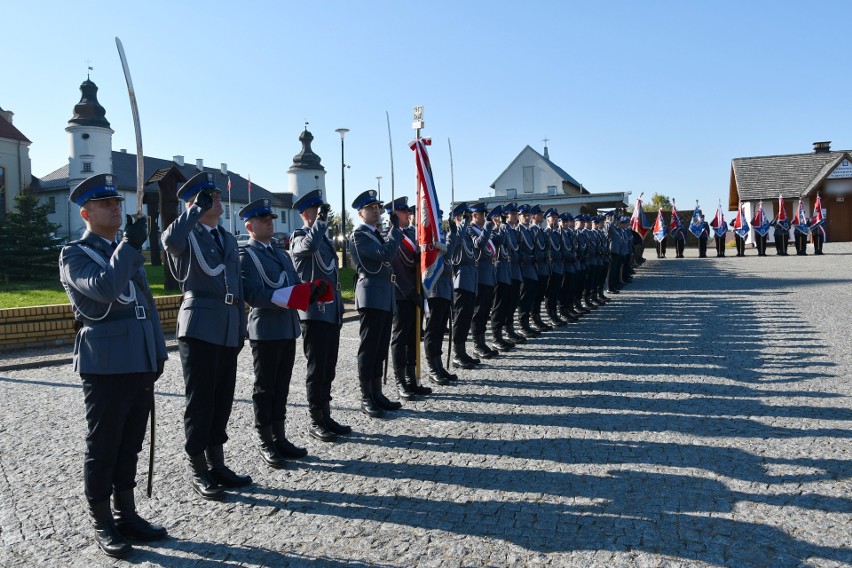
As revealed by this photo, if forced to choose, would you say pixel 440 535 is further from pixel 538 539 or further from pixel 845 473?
pixel 845 473

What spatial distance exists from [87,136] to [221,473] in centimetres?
6385

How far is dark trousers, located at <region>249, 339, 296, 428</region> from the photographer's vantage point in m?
5.19

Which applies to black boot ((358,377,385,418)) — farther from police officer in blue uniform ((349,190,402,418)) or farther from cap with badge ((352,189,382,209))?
cap with badge ((352,189,382,209))

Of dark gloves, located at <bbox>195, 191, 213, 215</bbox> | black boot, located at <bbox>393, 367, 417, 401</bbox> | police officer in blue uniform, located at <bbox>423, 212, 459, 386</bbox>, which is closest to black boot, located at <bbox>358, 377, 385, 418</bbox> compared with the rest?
black boot, located at <bbox>393, 367, 417, 401</bbox>

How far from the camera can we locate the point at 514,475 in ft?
15.5

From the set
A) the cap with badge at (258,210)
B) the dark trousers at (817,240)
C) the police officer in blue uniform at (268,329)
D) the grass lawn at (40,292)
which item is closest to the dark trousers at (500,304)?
the grass lawn at (40,292)

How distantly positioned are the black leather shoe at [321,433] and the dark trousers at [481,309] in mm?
3966

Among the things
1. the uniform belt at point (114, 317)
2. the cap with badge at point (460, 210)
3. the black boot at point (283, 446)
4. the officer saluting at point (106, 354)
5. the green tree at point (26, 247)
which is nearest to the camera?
the officer saluting at point (106, 354)

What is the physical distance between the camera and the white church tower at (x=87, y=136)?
60.7 metres

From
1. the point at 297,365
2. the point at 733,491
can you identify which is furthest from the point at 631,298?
the point at 733,491

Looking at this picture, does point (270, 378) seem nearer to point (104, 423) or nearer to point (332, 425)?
point (332, 425)

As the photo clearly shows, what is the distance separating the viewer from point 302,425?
6.16 metres

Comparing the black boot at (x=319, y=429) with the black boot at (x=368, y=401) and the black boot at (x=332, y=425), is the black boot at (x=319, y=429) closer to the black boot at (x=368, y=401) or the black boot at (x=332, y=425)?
the black boot at (x=332, y=425)

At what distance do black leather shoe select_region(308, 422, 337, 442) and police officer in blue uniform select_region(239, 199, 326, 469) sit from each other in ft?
1.21
